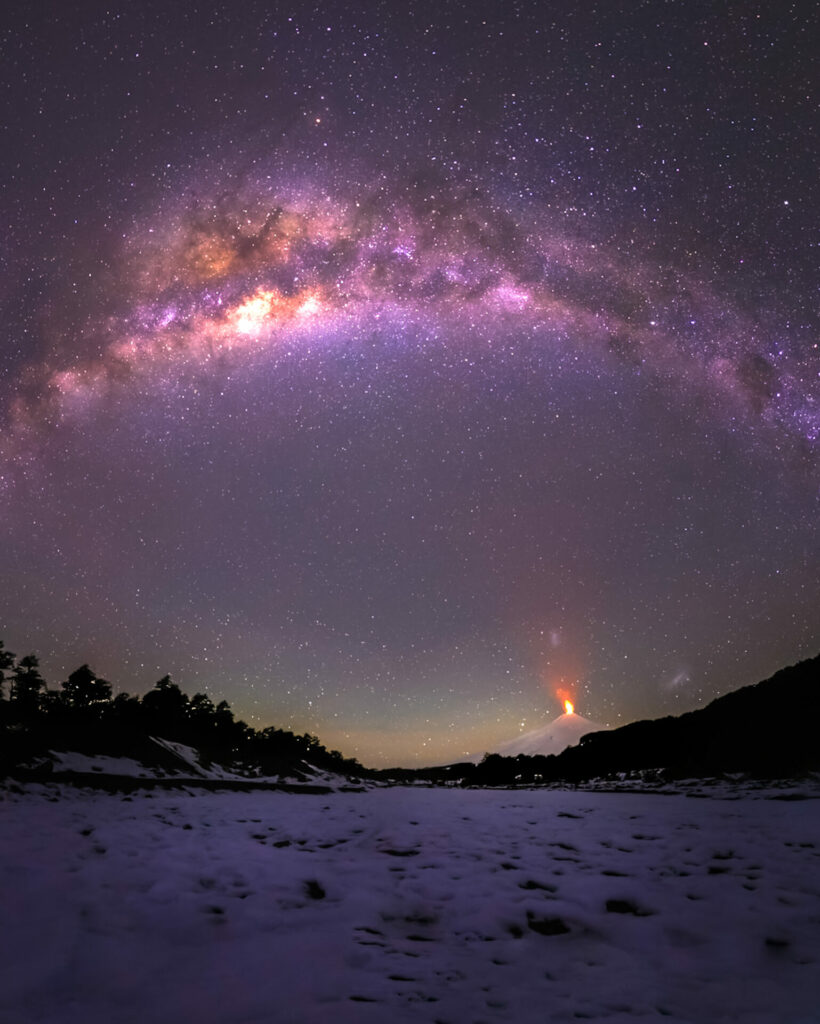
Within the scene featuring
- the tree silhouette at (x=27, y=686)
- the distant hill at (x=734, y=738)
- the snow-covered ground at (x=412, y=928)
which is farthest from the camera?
the tree silhouette at (x=27, y=686)

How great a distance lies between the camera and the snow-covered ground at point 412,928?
331cm

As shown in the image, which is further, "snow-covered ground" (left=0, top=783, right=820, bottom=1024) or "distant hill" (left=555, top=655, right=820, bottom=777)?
"distant hill" (left=555, top=655, right=820, bottom=777)

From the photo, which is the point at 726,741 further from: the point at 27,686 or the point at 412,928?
the point at 27,686

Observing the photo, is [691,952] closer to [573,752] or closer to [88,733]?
[88,733]

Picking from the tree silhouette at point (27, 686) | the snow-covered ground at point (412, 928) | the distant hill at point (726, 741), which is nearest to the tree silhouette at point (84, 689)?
the tree silhouette at point (27, 686)

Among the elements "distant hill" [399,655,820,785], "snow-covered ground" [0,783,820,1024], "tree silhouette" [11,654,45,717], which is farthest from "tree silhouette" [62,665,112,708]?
"snow-covered ground" [0,783,820,1024]

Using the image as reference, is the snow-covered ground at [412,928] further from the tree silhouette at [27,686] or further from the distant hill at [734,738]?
the tree silhouette at [27,686]

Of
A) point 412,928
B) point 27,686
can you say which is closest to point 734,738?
point 412,928

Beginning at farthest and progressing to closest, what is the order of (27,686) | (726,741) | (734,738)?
(27,686)
(726,741)
(734,738)

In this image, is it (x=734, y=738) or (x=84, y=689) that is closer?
(x=734, y=738)

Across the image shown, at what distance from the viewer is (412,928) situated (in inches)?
181

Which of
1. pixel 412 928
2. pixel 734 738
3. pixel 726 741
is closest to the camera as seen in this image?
Result: pixel 412 928

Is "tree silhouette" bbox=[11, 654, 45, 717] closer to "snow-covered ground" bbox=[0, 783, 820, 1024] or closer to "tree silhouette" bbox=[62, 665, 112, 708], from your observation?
"tree silhouette" bbox=[62, 665, 112, 708]

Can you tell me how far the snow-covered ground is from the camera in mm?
3314
